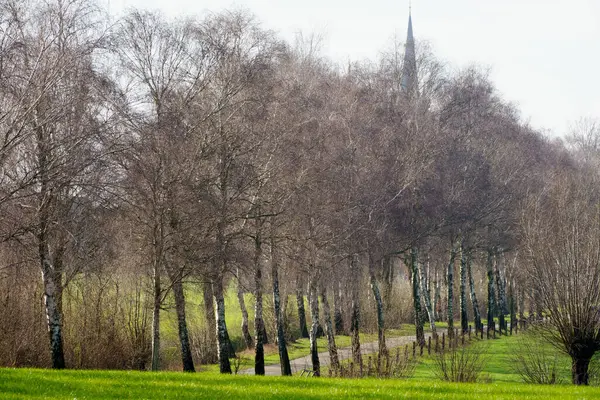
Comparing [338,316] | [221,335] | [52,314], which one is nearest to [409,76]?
[338,316]

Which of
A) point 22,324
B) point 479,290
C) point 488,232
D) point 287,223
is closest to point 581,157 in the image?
point 479,290

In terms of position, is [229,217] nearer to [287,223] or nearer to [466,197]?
[287,223]

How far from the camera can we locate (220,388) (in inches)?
681

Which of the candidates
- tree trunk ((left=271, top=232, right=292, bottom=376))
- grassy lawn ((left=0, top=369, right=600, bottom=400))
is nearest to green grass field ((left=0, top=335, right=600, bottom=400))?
grassy lawn ((left=0, top=369, right=600, bottom=400))

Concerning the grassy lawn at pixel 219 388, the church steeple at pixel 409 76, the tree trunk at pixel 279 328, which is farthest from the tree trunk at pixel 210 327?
the church steeple at pixel 409 76

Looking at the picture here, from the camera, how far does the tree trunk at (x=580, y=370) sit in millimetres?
24609

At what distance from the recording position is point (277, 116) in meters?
31.8

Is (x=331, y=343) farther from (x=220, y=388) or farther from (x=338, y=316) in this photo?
(x=338, y=316)

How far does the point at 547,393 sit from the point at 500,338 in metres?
35.1

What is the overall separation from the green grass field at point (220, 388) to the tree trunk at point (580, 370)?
4484mm

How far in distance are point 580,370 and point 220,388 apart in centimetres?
1298

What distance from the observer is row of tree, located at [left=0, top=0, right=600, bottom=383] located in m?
22.6

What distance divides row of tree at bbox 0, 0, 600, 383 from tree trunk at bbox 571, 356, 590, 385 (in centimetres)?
7

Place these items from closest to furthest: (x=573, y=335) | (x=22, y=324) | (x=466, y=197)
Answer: (x=573, y=335) → (x=22, y=324) → (x=466, y=197)
